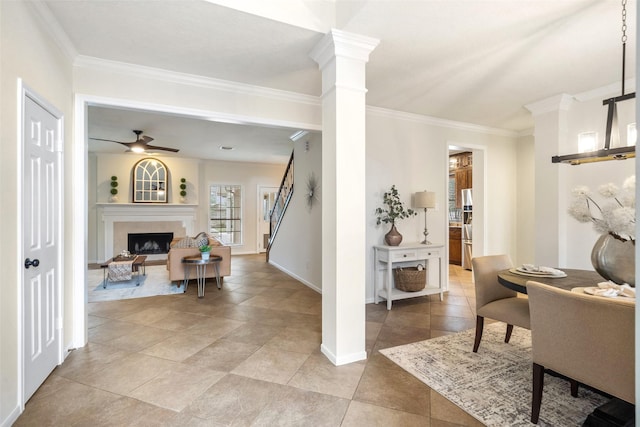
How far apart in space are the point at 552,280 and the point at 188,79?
3701mm

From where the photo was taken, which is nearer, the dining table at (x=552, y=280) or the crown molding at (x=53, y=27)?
the crown molding at (x=53, y=27)

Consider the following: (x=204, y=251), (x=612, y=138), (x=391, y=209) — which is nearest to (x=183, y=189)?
(x=204, y=251)

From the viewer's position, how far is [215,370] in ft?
8.02

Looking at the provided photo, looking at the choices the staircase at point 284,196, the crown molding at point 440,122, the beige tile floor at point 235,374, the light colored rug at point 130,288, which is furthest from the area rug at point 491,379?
the staircase at point 284,196

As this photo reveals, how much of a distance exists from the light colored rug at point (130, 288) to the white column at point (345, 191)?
3.31 m

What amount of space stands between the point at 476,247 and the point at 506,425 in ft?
12.4

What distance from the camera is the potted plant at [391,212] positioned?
4.19 meters

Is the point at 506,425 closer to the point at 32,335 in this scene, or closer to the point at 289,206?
the point at 32,335

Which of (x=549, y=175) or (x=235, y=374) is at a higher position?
(x=549, y=175)

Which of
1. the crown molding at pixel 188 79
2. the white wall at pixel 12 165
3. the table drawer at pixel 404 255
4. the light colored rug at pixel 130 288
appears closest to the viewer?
the white wall at pixel 12 165

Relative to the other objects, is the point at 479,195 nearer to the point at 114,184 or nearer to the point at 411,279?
the point at 411,279

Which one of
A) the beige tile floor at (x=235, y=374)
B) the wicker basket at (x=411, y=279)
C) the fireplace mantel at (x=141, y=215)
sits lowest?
the beige tile floor at (x=235, y=374)

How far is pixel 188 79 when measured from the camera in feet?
10.3

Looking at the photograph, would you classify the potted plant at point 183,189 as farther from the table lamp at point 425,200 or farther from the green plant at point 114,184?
the table lamp at point 425,200
